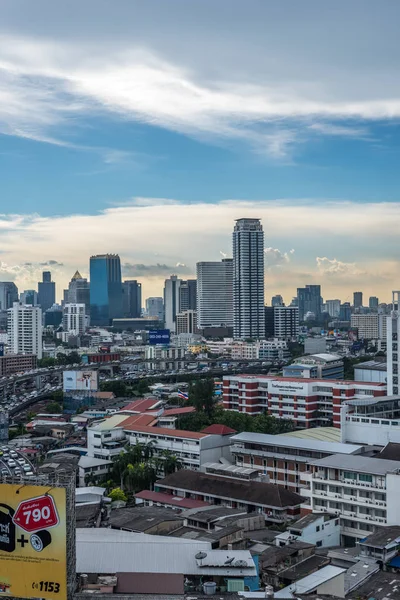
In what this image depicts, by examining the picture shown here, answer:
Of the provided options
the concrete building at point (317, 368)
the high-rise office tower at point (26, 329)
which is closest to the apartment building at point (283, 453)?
the concrete building at point (317, 368)

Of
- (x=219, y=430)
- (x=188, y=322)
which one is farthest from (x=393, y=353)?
(x=188, y=322)

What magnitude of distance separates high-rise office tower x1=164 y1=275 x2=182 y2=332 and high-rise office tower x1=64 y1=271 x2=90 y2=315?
72.9 feet

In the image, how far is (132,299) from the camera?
458ft

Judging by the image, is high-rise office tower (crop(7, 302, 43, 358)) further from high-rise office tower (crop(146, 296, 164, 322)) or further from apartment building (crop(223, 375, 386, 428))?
high-rise office tower (crop(146, 296, 164, 322))

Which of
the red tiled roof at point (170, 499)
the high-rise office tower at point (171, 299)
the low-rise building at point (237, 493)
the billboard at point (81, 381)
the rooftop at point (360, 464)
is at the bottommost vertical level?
the red tiled roof at point (170, 499)

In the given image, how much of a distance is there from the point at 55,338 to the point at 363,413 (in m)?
75.5

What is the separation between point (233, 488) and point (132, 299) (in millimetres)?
122750

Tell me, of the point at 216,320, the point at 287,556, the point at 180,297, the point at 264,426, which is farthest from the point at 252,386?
the point at 180,297

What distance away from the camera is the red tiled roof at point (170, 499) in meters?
17.5

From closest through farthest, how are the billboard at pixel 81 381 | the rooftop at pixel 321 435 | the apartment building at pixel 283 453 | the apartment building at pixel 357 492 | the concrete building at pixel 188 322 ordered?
the apartment building at pixel 357 492, the apartment building at pixel 283 453, the rooftop at pixel 321 435, the billboard at pixel 81 381, the concrete building at pixel 188 322

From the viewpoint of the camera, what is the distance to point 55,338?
303ft

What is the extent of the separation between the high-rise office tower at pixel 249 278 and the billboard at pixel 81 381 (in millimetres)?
33670

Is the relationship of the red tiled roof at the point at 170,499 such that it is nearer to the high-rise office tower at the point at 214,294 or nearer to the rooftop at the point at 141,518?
the rooftop at the point at 141,518

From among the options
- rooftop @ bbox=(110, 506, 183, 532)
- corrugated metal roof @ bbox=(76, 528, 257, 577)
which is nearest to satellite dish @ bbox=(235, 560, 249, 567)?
corrugated metal roof @ bbox=(76, 528, 257, 577)
